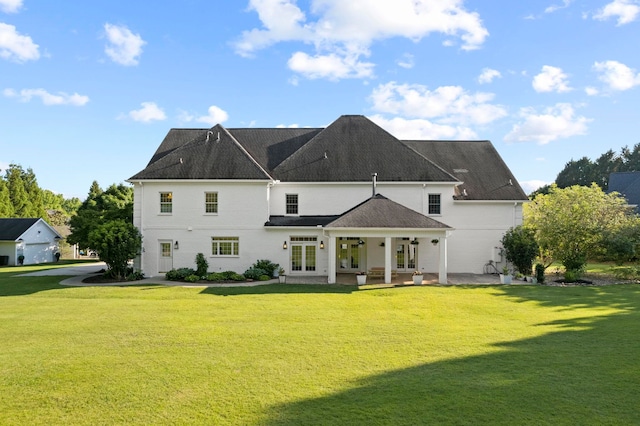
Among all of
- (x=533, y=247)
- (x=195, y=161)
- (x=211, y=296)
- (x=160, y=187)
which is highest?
(x=195, y=161)

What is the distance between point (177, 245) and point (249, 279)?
17.9 feet

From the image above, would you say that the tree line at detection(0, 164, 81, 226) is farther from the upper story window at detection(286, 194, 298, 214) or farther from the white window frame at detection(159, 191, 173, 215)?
the upper story window at detection(286, 194, 298, 214)

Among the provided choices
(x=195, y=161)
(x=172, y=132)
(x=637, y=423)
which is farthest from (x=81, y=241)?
(x=637, y=423)

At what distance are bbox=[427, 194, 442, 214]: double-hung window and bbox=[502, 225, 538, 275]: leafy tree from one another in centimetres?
464

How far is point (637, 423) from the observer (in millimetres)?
6605

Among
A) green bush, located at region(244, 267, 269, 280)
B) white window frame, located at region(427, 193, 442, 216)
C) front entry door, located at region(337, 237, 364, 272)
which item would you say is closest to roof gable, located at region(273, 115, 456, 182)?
white window frame, located at region(427, 193, 442, 216)

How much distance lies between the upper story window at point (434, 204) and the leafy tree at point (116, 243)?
18786 millimetres

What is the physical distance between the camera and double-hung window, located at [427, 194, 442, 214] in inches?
1100

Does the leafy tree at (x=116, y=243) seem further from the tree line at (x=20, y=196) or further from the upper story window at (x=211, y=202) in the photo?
the tree line at (x=20, y=196)

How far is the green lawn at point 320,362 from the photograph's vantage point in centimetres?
704

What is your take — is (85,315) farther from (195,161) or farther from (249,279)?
(195,161)

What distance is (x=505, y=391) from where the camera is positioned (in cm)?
785

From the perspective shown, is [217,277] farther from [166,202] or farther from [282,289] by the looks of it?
[166,202]

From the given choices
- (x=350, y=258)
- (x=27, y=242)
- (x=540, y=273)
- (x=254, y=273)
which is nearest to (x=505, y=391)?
(x=540, y=273)
